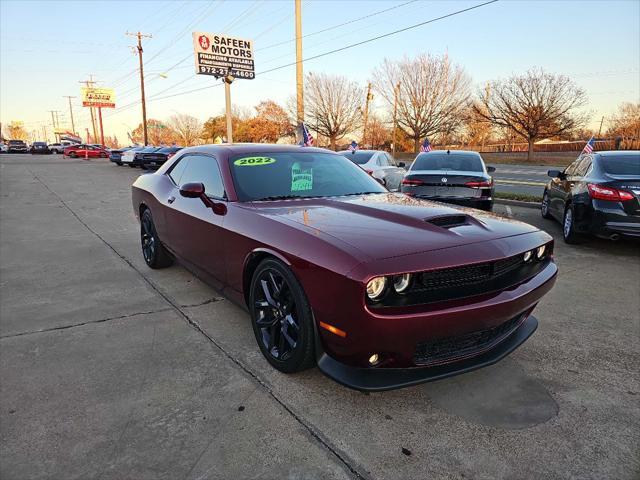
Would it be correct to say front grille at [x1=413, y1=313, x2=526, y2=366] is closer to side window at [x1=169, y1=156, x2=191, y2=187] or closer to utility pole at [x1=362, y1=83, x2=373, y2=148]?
side window at [x1=169, y1=156, x2=191, y2=187]

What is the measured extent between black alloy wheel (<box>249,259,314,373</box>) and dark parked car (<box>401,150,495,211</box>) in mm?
4684

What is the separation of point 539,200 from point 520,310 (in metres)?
8.52

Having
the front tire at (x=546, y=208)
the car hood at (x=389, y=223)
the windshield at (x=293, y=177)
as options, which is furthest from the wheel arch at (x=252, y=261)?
the front tire at (x=546, y=208)

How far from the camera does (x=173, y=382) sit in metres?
2.56

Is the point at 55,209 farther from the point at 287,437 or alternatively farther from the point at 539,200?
the point at 539,200

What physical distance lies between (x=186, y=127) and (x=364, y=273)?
93.2 meters

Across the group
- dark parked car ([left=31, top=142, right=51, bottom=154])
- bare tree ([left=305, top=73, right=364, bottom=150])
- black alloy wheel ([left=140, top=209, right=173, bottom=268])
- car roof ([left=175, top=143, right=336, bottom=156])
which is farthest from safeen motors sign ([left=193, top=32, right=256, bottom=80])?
dark parked car ([left=31, top=142, right=51, bottom=154])

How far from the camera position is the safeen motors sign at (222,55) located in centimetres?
2969

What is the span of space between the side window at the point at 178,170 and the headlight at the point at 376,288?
2852 millimetres

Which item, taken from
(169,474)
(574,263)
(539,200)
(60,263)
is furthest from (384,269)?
(539,200)

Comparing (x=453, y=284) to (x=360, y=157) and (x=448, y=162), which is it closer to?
(x=448, y=162)

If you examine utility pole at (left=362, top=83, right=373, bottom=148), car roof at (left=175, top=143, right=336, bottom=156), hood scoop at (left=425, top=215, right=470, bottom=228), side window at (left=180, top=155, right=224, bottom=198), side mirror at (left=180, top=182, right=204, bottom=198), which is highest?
utility pole at (left=362, top=83, right=373, bottom=148)

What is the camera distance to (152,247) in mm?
4852

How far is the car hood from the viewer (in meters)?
2.16
